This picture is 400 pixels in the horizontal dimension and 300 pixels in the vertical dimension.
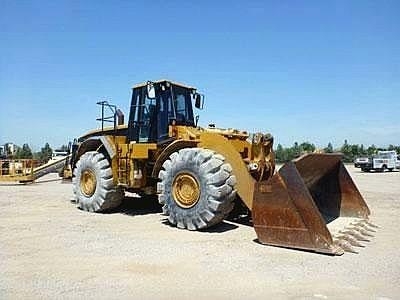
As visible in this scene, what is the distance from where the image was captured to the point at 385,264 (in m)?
5.51

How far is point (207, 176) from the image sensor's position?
23.8 feet

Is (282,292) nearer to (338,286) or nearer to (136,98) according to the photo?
(338,286)

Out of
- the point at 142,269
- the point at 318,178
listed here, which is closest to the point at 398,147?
the point at 318,178

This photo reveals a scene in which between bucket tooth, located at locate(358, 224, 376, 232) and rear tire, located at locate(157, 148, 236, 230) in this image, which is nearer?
rear tire, located at locate(157, 148, 236, 230)

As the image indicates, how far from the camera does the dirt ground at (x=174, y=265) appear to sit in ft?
14.7

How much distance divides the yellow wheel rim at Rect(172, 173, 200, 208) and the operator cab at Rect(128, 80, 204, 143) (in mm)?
1632

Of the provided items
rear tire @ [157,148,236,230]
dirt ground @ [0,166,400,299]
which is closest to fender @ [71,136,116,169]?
dirt ground @ [0,166,400,299]

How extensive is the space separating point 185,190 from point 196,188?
0.28 m

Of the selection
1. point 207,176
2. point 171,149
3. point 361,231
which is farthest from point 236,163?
point 361,231

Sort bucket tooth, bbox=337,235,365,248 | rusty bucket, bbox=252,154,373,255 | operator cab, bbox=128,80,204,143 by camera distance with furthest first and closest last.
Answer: operator cab, bbox=128,80,204,143
bucket tooth, bbox=337,235,365,248
rusty bucket, bbox=252,154,373,255

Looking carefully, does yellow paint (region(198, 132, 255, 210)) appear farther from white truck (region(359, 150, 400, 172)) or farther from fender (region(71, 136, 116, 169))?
white truck (region(359, 150, 400, 172))

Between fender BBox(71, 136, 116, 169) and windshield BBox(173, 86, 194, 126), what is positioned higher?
windshield BBox(173, 86, 194, 126)

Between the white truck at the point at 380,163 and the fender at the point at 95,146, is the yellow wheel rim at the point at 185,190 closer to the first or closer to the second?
the fender at the point at 95,146

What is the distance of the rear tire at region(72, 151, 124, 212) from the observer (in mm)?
9617
